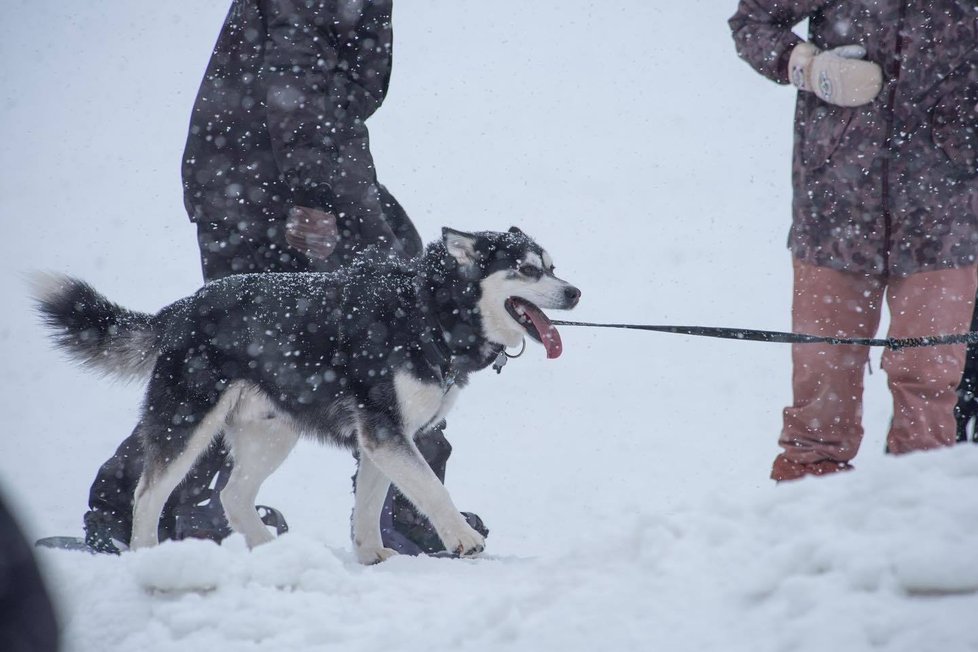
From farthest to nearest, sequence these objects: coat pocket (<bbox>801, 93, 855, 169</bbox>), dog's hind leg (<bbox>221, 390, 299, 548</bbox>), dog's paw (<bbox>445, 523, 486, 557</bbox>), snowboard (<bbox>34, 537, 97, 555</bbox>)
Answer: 1. dog's hind leg (<bbox>221, 390, 299, 548</bbox>)
2. snowboard (<bbox>34, 537, 97, 555</bbox>)
3. dog's paw (<bbox>445, 523, 486, 557</bbox>)
4. coat pocket (<bbox>801, 93, 855, 169</bbox>)

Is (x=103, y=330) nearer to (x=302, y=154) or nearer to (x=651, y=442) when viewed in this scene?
(x=302, y=154)

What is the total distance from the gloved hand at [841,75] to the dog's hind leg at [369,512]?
2.12m

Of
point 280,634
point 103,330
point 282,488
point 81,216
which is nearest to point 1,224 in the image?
point 81,216

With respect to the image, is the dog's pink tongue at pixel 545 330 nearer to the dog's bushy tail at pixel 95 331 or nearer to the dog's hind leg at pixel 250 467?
the dog's hind leg at pixel 250 467

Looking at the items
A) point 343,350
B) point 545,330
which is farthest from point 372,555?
point 545,330

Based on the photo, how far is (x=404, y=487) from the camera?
309 cm

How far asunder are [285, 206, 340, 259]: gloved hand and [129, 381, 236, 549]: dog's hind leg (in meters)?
0.69

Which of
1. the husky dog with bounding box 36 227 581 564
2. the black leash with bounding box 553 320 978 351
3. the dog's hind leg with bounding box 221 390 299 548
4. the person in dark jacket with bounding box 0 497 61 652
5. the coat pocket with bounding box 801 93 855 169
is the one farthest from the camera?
the dog's hind leg with bounding box 221 390 299 548

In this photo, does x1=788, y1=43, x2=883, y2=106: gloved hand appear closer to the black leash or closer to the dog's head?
the black leash

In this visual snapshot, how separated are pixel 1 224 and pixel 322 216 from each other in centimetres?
1141

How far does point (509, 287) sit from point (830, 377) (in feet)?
4.06

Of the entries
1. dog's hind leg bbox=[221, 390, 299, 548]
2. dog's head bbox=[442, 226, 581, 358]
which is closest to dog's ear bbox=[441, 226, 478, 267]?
dog's head bbox=[442, 226, 581, 358]

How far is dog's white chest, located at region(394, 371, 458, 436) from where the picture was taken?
10.3ft

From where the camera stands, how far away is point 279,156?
3367mm
